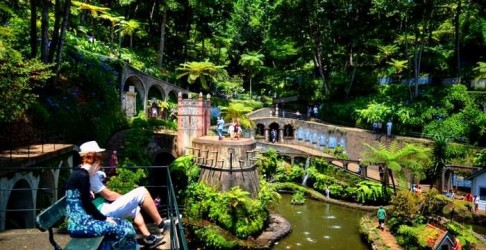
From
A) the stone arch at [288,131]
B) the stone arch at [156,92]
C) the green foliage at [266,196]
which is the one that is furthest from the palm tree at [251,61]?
the green foliage at [266,196]

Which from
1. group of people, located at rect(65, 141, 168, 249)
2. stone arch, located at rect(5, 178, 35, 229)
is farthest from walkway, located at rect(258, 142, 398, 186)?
group of people, located at rect(65, 141, 168, 249)

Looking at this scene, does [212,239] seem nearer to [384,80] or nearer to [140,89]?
[140,89]

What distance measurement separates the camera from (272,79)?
49.9 metres

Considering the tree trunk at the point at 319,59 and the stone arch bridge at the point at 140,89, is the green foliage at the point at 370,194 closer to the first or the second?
the tree trunk at the point at 319,59

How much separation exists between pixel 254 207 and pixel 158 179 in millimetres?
8151

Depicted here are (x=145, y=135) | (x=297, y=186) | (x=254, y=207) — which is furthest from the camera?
(x=297, y=186)

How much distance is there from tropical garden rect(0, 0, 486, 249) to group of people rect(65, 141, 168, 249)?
735cm

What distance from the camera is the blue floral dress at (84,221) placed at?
4871 millimetres

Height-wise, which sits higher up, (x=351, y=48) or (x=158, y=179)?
(x=351, y=48)

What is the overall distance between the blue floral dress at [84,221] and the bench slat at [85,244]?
0.07m

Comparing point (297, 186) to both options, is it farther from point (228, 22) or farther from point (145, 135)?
point (228, 22)

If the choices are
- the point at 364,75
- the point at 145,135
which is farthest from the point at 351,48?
the point at 145,135

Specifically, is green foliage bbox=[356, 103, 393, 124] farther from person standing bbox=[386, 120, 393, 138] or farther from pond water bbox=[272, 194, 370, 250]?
pond water bbox=[272, 194, 370, 250]

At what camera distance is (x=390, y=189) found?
27.8 metres
